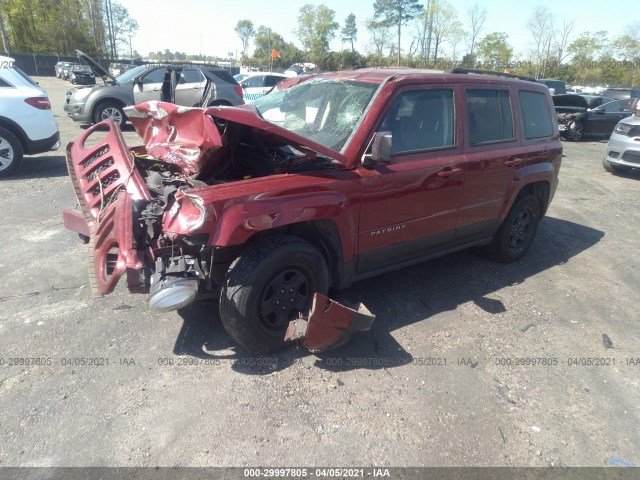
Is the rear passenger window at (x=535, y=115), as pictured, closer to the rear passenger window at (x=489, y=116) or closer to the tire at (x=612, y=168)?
the rear passenger window at (x=489, y=116)

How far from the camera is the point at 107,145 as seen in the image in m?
3.72

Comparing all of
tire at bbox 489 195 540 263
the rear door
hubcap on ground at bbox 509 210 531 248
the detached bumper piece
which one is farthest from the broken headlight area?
the rear door

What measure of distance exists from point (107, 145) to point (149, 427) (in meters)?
2.38

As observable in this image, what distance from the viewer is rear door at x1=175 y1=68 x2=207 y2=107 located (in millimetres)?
11953

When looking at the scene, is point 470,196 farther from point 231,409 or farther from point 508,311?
point 231,409

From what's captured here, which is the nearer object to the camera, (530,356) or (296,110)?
(530,356)

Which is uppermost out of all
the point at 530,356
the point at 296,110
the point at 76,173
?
the point at 296,110

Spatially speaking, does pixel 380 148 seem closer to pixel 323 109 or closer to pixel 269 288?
pixel 323 109

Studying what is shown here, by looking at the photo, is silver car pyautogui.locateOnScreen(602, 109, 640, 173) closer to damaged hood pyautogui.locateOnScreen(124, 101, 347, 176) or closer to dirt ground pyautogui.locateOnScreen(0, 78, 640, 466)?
dirt ground pyautogui.locateOnScreen(0, 78, 640, 466)

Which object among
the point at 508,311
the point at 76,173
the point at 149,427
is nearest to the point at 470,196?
the point at 508,311

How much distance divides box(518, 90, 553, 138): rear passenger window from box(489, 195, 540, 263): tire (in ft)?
2.33

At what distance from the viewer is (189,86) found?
12.3m

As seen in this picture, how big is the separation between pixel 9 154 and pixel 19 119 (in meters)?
0.60

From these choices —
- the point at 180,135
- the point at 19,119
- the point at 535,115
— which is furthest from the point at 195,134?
the point at 19,119
